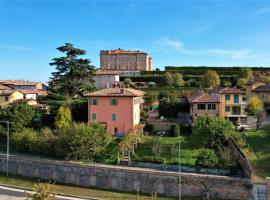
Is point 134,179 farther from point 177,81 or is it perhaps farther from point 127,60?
point 127,60

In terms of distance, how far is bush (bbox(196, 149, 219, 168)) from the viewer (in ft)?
107

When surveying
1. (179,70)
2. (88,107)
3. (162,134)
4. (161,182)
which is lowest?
(161,182)

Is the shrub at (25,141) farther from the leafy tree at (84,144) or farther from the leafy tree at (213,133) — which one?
the leafy tree at (213,133)

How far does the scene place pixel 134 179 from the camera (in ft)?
109

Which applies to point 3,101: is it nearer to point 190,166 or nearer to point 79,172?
point 79,172

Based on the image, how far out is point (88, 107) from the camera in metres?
46.6

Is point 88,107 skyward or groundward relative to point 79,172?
skyward

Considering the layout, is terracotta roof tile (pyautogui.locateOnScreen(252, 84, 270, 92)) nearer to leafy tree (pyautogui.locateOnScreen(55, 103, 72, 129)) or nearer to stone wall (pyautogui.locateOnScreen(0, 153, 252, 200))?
leafy tree (pyautogui.locateOnScreen(55, 103, 72, 129))

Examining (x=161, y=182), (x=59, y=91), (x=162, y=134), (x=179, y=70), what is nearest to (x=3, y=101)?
(x=59, y=91)

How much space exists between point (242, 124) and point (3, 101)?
140 ft

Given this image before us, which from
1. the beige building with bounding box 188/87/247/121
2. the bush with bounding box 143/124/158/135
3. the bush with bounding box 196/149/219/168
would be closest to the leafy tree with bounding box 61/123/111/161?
the bush with bounding box 143/124/158/135

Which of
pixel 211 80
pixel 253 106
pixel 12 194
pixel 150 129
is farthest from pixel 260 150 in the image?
pixel 211 80

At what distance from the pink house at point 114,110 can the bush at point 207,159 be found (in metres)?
13.8

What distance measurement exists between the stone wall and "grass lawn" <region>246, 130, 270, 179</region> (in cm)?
319
